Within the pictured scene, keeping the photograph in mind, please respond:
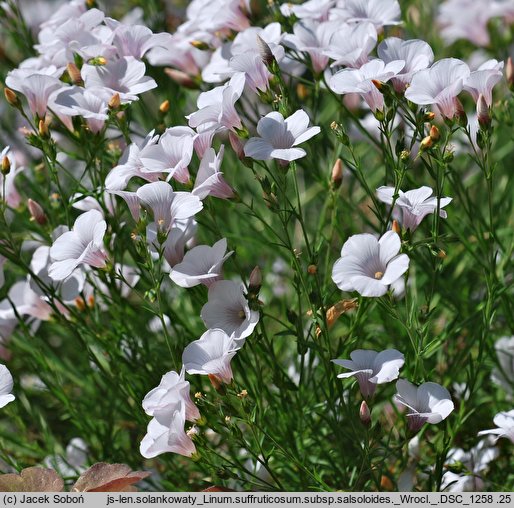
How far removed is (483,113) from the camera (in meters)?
1.81

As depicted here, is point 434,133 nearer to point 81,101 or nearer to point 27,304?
point 81,101

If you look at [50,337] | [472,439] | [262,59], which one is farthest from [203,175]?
[50,337]

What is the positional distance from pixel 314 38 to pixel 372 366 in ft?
3.18

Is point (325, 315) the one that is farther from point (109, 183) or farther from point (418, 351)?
point (109, 183)

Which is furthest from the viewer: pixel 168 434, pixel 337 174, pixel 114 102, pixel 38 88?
pixel 337 174

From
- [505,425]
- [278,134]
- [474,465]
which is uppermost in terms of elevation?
[278,134]

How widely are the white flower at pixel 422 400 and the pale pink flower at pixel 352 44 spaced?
80 cm

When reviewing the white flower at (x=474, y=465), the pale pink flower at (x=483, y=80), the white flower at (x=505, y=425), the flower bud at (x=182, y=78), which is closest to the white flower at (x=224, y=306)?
the white flower at (x=505, y=425)

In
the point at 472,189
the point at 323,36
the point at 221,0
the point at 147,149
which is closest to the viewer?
the point at 147,149

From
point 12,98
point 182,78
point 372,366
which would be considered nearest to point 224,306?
point 372,366

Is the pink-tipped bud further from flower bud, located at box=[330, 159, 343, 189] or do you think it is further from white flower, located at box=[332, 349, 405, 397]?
white flower, located at box=[332, 349, 405, 397]

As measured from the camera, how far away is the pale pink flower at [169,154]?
5.86 feet

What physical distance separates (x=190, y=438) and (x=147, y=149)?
66 centimetres

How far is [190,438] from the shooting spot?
169cm
